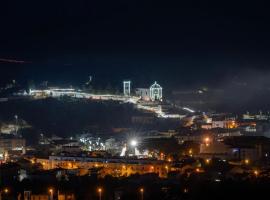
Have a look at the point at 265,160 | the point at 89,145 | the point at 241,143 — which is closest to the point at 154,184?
the point at 265,160

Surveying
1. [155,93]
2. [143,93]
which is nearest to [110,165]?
[143,93]

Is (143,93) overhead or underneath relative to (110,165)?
overhead

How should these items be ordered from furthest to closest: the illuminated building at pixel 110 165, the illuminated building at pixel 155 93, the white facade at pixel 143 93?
the illuminated building at pixel 155 93
the white facade at pixel 143 93
the illuminated building at pixel 110 165

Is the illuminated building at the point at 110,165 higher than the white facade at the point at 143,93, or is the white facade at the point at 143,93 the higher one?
the white facade at the point at 143,93

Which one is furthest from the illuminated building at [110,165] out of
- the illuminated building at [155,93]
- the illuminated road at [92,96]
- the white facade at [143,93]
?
the illuminated building at [155,93]

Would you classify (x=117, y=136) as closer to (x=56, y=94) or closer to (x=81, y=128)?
(x=81, y=128)

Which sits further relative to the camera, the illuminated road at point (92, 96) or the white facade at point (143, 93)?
the white facade at point (143, 93)

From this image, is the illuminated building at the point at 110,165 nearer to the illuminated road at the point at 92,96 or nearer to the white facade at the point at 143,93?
the illuminated road at the point at 92,96

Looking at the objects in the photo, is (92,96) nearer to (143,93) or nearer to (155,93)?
(143,93)

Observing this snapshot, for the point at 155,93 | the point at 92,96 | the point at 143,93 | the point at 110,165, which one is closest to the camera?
the point at 110,165

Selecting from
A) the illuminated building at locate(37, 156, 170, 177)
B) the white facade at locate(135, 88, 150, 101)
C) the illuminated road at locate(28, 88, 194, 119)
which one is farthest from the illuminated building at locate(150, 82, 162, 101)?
the illuminated building at locate(37, 156, 170, 177)

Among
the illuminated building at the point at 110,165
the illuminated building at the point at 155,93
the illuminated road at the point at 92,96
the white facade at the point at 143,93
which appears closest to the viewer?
the illuminated building at the point at 110,165
